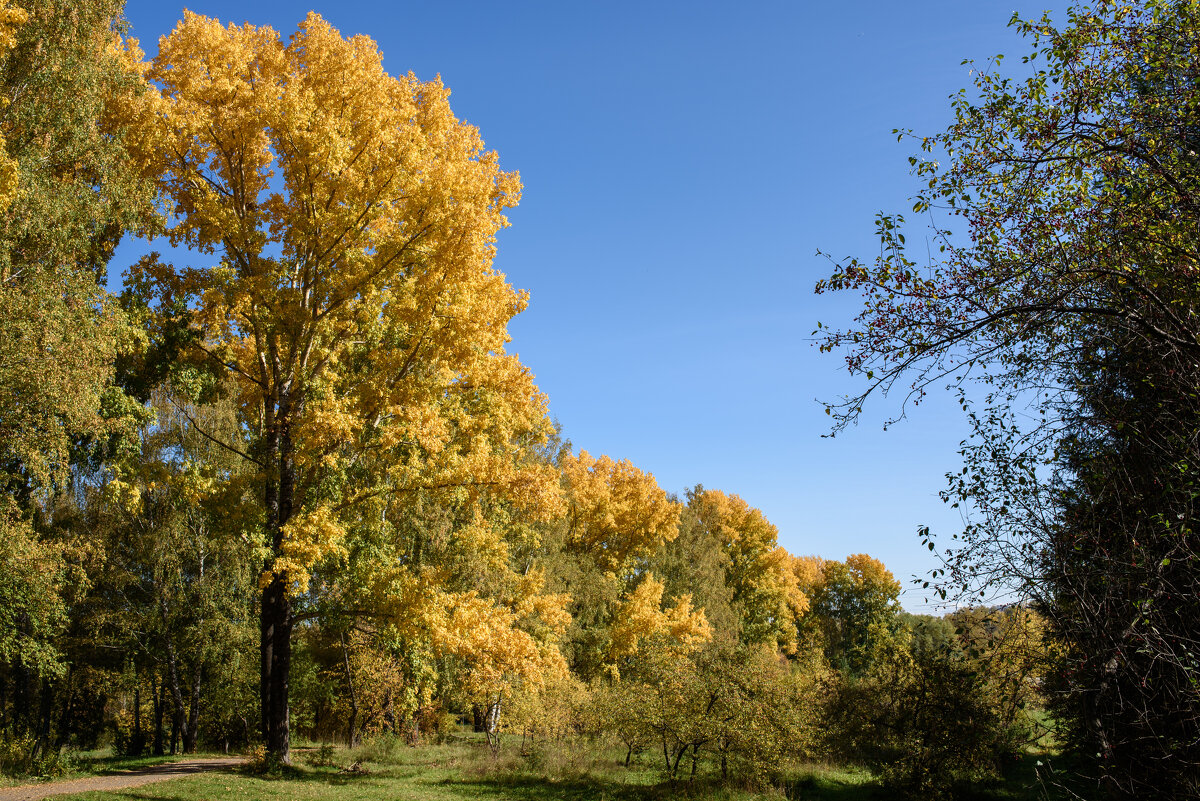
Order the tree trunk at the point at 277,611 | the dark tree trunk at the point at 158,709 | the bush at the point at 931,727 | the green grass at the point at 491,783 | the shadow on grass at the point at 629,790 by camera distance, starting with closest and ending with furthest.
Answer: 1. the green grass at the point at 491,783
2. the tree trunk at the point at 277,611
3. the bush at the point at 931,727
4. the shadow on grass at the point at 629,790
5. the dark tree trunk at the point at 158,709

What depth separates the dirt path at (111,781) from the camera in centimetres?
1142

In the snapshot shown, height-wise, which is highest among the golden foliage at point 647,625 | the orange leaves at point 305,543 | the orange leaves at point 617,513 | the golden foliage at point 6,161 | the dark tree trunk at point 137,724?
the golden foliage at point 6,161

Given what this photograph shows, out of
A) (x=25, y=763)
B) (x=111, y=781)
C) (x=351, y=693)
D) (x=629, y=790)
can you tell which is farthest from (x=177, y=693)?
(x=629, y=790)

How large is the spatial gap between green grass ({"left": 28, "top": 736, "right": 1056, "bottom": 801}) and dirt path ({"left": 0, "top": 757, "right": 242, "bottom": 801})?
89cm

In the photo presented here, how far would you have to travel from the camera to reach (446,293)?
1324 cm

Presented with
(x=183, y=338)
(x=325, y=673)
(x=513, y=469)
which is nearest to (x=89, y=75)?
(x=183, y=338)

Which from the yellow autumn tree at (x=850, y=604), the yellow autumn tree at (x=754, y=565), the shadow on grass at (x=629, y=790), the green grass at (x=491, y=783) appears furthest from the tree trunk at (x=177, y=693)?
the yellow autumn tree at (x=850, y=604)

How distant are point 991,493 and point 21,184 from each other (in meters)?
15.4

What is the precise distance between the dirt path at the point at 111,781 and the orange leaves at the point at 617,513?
779 inches

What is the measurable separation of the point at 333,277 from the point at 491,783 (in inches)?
519

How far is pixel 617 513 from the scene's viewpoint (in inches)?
1375

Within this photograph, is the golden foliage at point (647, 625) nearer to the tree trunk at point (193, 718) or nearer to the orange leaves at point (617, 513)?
the orange leaves at point (617, 513)

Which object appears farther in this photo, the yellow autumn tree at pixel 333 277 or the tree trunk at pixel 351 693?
the tree trunk at pixel 351 693

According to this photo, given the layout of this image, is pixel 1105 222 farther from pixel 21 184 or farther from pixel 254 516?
pixel 21 184
